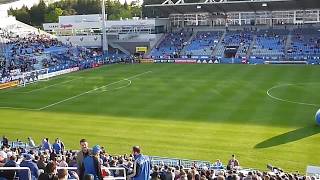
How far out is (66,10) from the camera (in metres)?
138

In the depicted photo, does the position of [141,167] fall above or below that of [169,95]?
above

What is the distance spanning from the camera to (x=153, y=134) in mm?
29078

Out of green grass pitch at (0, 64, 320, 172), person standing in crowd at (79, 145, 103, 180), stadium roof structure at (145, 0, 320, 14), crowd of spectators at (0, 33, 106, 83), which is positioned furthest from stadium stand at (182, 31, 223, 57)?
person standing in crowd at (79, 145, 103, 180)

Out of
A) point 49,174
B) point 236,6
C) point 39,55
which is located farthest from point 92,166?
point 236,6

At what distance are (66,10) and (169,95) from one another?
104 metres

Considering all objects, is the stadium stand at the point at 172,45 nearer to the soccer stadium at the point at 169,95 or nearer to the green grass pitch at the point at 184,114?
the soccer stadium at the point at 169,95

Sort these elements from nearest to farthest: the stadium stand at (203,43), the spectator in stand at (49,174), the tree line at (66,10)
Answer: the spectator in stand at (49,174) → the stadium stand at (203,43) → the tree line at (66,10)

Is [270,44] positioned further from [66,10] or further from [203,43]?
[66,10]

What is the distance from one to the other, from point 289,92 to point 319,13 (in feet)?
141

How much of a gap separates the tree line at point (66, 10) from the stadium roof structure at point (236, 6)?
47596 millimetres

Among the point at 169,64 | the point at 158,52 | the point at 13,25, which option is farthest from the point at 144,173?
the point at 13,25

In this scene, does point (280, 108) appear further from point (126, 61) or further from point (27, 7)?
point (27, 7)

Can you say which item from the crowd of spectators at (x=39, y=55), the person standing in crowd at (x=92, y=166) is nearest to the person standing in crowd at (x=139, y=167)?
the person standing in crowd at (x=92, y=166)

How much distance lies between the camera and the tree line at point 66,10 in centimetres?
12531
